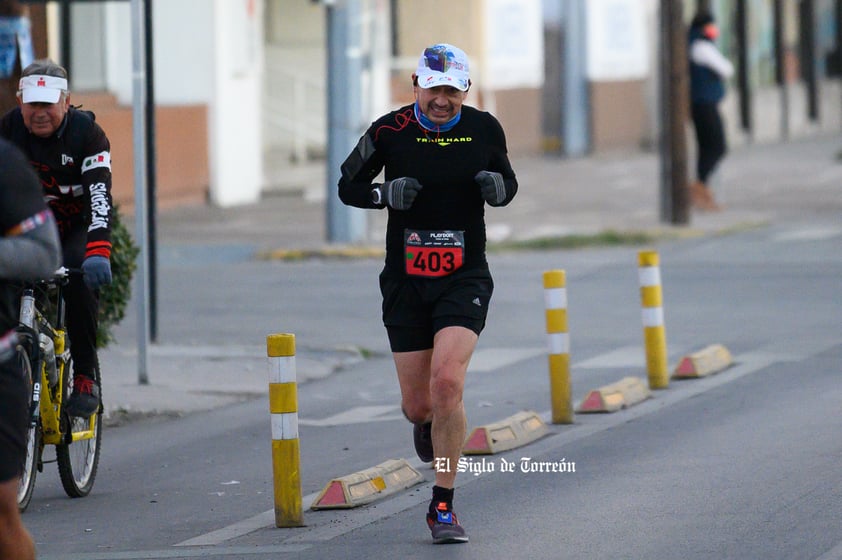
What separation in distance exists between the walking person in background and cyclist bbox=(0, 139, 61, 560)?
19.2m

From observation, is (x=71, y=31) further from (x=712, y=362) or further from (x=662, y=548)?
(x=662, y=548)

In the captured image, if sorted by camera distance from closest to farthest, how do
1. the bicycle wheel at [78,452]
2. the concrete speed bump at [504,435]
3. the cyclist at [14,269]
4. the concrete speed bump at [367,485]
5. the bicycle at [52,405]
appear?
the cyclist at [14,269] → the bicycle at [52,405] → the concrete speed bump at [367,485] → the bicycle wheel at [78,452] → the concrete speed bump at [504,435]

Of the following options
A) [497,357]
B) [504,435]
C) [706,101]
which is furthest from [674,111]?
[504,435]

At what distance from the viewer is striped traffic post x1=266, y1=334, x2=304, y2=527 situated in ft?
24.2

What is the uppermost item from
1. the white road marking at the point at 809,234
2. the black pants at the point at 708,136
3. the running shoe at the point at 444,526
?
the black pants at the point at 708,136

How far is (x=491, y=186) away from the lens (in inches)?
288

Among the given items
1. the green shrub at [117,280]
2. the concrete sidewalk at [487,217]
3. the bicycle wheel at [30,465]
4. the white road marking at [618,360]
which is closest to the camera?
the bicycle wheel at [30,465]

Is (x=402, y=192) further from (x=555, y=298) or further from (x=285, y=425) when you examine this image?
(x=555, y=298)

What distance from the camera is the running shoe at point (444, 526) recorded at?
716cm

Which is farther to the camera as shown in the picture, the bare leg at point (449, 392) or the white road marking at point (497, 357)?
the white road marking at point (497, 357)

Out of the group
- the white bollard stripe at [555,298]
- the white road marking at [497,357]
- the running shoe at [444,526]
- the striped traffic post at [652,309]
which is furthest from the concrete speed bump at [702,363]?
the running shoe at [444,526]

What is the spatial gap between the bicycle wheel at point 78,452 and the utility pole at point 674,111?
1386cm

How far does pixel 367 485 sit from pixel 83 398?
1.36 metres

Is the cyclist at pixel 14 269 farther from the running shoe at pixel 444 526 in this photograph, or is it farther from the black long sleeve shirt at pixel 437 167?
the black long sleeve shirt at pixel 437 167
